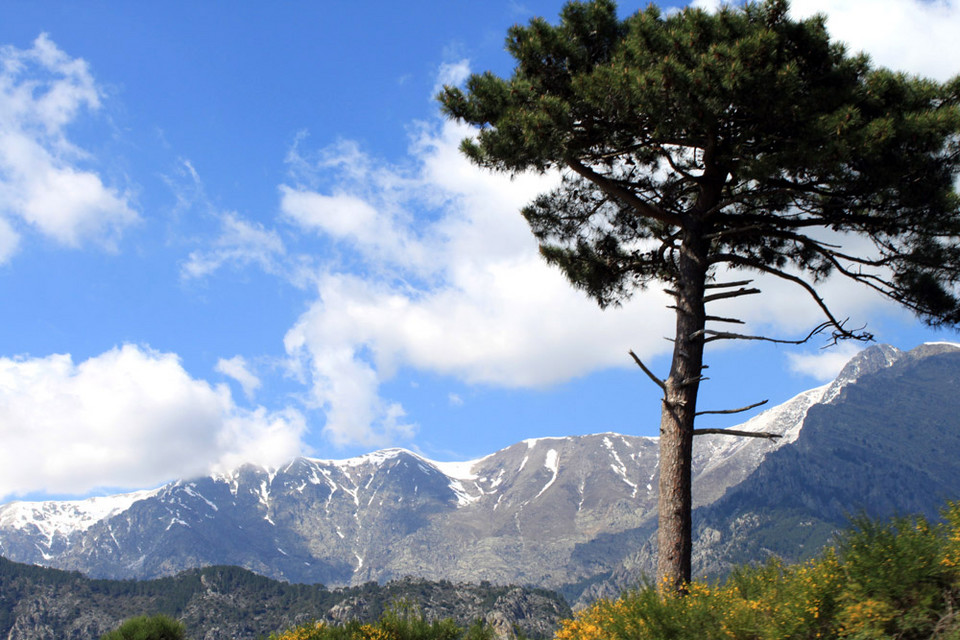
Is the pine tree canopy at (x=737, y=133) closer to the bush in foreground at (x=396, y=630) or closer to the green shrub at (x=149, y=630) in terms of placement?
the bush in foreground at (x=396, y=630)

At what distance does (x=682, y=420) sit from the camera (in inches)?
481

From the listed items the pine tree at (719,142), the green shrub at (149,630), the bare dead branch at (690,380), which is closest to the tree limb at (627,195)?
the pine tree at (719,142)

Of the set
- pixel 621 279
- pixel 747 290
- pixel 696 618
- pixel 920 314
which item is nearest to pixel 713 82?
pixel 747 290

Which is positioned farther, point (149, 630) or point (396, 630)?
point (149, 630)

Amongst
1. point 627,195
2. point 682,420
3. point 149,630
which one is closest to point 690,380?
point 682,420

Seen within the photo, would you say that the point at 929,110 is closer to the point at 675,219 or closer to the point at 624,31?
the point at 675,219

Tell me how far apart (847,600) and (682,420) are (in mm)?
5098

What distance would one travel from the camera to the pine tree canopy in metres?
11.4

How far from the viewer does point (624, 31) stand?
1382 cm

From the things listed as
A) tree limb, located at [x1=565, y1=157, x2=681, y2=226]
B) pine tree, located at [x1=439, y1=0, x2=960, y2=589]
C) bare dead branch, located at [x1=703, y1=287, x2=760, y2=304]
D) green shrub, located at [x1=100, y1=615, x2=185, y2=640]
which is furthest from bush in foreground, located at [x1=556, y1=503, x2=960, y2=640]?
green shrub, located at [x1=100, y1=615, x2=185, y2=640]

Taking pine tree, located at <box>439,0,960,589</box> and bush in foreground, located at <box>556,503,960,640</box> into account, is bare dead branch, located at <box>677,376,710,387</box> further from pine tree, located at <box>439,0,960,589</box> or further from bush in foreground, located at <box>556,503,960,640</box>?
bush in foreground, located at <box>556,503,960,640</box>

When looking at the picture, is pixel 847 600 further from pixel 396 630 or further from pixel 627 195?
pixel 627 195

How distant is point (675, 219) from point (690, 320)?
2.03 meters

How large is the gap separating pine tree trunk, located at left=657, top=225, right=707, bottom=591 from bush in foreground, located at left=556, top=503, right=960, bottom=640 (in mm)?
2919
